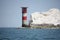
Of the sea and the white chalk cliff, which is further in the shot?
the white chalk cliff

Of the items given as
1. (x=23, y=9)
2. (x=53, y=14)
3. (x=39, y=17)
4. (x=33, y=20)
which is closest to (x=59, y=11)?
(x=53, y=14)

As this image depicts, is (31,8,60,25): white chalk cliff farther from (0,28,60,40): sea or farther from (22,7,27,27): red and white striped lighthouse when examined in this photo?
(0,28,60,40): sea

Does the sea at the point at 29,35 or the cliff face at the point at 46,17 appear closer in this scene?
the sea at the point at 29,35

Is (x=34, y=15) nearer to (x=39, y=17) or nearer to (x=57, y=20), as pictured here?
(x=39, y=17)

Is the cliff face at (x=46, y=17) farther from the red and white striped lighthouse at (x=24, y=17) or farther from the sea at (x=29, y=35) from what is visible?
the sea at (x=29, y=35)

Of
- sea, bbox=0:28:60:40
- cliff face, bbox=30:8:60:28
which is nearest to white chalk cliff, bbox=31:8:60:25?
cliff face, bbox=30:8:60:28

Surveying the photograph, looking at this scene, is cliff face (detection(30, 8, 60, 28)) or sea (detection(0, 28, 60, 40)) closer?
sea (detection(0, 28, 60, 40))

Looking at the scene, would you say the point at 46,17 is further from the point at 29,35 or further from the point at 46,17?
the point at 29,35

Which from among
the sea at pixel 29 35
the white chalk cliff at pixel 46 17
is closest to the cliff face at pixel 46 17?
the white chalk cliff at pixel 46 17

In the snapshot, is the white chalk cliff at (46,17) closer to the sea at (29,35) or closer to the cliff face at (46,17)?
the cliff face at (46,17)

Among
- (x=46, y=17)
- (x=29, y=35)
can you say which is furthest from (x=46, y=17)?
(x=29, y=35)

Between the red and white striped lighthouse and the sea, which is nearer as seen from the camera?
the sea

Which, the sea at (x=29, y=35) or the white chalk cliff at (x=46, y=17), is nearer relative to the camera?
the sea at (x=29, y=35)

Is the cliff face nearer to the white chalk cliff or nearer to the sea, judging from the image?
the white chalk cliff
